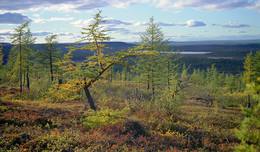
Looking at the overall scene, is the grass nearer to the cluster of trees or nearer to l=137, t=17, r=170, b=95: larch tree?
the cluster of trees

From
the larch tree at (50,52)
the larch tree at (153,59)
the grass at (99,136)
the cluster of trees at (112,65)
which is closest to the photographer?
the grass at (99,136)

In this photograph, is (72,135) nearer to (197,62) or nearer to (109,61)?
(109,61)

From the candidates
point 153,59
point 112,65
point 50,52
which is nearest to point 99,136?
point 112,65

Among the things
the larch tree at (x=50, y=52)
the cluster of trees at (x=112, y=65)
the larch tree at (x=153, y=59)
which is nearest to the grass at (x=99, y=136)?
the cluster of trees at (x=112, y=65)

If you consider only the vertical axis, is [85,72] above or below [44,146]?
above

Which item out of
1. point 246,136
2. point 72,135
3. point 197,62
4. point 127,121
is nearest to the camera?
point 246,136

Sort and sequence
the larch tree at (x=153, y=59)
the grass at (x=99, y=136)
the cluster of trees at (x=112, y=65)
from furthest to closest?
the larch tree at (x=153, y=59) < the cluster of trees at (x=112, y=65) < the grass at (x=99, y=136)

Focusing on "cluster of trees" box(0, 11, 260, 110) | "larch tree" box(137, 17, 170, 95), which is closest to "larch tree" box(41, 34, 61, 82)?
"cluster of trees" box(0, 11, 260, 110)

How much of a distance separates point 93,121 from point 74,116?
197cm

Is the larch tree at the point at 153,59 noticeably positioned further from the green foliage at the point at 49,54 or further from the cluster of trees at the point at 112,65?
the green foliage at the point at 49,54

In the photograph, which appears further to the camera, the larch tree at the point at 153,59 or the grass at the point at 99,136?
the larch tree at the point at 153,59

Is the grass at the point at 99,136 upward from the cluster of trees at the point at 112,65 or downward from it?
downward

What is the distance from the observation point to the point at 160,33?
2130 cm

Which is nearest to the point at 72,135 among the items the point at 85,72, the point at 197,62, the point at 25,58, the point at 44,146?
the point at 44,146
